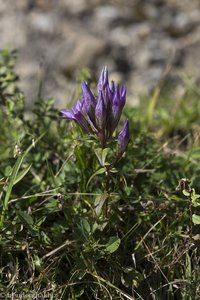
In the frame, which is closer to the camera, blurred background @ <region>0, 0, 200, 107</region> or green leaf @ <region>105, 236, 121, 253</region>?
green leaf @ <region>105, 236, 121, 253</region>

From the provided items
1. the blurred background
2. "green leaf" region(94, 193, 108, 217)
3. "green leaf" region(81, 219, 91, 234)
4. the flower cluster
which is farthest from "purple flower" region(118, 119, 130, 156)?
the blurred background

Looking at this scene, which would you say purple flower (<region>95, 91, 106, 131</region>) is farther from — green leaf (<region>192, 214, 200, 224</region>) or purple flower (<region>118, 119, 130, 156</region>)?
green leaf (<region>192, 214, 200, 224</region>)

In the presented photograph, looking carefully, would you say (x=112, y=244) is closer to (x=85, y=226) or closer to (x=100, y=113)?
(x=85, y=226)

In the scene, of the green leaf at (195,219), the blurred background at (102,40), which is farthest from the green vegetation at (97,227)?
the blurred background at (102,40)

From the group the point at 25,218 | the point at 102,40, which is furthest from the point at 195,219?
the point at 102,40

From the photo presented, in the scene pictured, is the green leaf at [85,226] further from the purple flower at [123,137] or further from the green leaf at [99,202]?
the purple flower at [123,137]

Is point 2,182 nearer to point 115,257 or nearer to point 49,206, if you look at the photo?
point 49,206

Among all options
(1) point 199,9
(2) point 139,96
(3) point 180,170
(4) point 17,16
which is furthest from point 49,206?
(1) point 199,9
